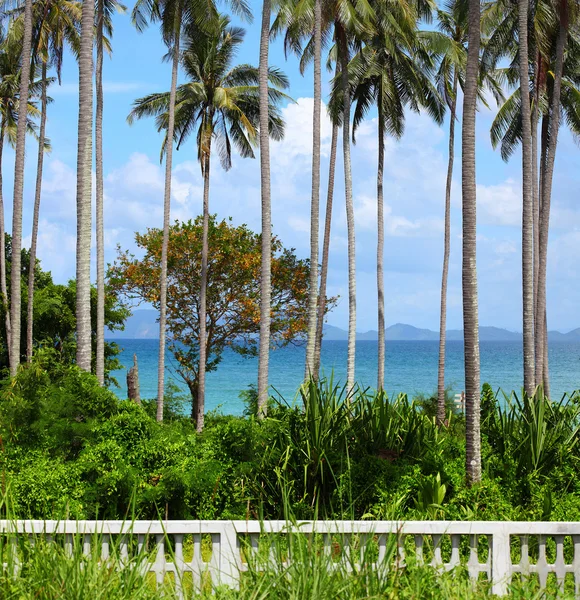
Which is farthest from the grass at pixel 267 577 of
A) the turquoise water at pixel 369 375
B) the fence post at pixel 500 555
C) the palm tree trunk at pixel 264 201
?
the turquoise water at pixel 369 375

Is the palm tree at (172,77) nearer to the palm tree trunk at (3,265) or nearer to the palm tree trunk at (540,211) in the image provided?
the palm tree trunk at (3,265)

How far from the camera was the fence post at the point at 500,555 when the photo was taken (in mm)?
4625

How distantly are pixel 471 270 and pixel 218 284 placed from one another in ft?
65.0

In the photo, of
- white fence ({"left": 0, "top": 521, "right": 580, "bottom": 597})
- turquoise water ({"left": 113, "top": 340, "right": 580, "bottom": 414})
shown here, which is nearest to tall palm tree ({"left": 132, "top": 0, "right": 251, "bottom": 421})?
white fence ({"left": 0, "top": 521, "right": 580, "bottom": 597})

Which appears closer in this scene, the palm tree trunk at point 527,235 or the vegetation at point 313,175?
the vegetation at point 313,175

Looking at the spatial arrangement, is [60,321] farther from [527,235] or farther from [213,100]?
[527,235]

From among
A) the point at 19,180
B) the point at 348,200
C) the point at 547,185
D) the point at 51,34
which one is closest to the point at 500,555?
the point at 547,185

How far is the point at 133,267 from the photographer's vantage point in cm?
2866

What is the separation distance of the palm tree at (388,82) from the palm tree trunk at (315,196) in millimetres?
3787

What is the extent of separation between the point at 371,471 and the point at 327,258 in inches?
590

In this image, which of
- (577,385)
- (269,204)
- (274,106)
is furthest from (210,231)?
(577,385)

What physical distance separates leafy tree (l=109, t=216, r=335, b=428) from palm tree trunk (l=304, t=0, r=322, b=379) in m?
8.66

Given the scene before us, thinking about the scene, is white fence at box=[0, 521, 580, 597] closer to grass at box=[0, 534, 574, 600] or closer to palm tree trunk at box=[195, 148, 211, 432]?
grass at box=[0, 534, 574, 600]

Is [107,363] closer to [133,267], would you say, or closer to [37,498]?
[133,267]
